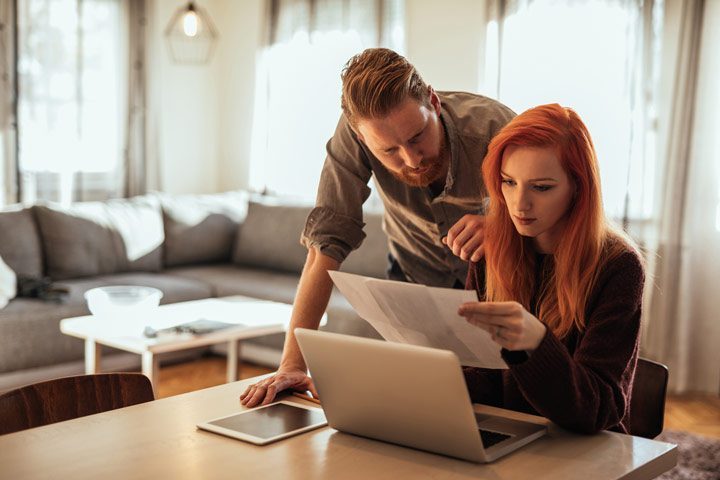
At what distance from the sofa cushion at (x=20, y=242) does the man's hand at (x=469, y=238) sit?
2992 mm

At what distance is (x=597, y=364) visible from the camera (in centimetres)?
140

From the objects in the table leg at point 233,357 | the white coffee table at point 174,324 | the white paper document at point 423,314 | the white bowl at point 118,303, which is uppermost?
the white paper document at point 423,314

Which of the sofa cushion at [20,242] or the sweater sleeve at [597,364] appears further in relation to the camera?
the sofa cushion at [20,242]

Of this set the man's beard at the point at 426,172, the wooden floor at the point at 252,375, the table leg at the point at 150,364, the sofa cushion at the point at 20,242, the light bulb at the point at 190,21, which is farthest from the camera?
the light bulb at the point at 190,21

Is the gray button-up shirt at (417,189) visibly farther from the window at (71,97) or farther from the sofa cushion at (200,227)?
the window at (71,97)

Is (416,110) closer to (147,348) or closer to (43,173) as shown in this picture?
(147,348)

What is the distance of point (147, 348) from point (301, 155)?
2.79m

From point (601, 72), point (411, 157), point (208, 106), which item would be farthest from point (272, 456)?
point (208, 106)

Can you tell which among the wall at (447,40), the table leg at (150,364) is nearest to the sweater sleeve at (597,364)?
the table leg at (150,364)

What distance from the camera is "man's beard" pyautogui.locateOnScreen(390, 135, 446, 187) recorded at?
1.91 meters

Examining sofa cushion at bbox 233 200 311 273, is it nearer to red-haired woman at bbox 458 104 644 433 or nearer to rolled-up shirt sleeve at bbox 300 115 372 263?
rolled-up shirt sleeve at bbox 300 115 372 263

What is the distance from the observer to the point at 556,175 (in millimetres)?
1491

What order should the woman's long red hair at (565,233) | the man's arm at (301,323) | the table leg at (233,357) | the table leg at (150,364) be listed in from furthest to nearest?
1. the table leg at (233,357)
2. the table leg at (150,364)
3. the man's arm at (301,323)
4. the woman's long red hair at (565,233)

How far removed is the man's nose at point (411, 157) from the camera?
1805mm
